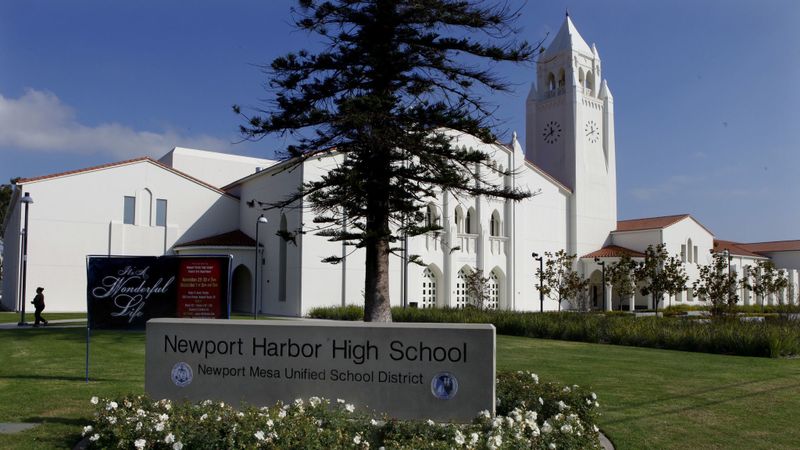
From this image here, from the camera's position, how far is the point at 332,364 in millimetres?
7496

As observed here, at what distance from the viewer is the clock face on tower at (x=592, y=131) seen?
4999cm

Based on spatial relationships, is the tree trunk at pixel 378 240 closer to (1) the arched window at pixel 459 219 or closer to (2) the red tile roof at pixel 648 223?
(1) the arched window at pixel 459 219

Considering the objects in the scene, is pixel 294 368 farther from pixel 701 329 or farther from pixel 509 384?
pixel 701 329

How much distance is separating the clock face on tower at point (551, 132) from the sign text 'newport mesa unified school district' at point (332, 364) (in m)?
45.0

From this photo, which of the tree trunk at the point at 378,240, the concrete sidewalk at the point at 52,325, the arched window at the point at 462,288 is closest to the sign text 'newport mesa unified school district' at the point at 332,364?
the tree trunk at the point at 378,240

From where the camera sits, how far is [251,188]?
39312mm

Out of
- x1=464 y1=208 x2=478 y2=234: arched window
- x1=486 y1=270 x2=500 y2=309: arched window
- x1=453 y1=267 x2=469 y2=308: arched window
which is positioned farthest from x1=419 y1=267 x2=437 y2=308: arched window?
x1=486 y1=270 x2=500 y2=309: arched window

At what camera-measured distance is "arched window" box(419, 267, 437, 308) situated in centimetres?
3866

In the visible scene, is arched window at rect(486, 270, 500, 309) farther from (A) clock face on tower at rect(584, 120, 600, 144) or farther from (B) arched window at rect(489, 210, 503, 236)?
(A) clock face on tower at rect(584, 120, 600, 144)

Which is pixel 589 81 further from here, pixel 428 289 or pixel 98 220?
pixel 98 220

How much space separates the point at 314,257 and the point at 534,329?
1386 cm

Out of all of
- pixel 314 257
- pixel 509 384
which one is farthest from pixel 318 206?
pixel 314 257

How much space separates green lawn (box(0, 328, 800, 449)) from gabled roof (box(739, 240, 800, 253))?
62155mm

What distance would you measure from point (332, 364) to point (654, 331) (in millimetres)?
16171
